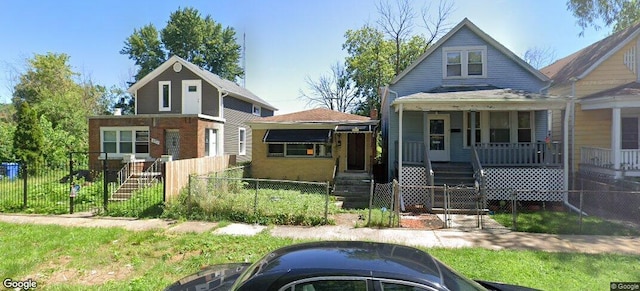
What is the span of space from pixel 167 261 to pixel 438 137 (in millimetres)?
12165

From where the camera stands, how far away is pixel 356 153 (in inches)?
704

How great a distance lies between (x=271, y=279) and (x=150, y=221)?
850 centimetres

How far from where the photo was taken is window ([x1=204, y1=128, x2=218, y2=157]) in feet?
64.1

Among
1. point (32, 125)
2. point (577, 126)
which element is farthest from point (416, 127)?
point (32, 125)

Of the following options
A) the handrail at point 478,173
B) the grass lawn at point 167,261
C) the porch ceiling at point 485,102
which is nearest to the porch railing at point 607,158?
the porch ceiling at point 485,102

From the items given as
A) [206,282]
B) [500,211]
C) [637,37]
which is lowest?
[500,211]

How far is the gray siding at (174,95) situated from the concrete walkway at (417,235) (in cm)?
1180

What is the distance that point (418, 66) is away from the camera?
15547 mm

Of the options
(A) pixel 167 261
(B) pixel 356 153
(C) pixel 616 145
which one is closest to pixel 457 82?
(B) pixel 356 153

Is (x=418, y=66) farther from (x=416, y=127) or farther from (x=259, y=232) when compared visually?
(x=259, y=232)

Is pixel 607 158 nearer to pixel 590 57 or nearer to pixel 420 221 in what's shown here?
pixel 590 57

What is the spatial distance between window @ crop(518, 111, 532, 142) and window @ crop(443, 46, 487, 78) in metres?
2.39

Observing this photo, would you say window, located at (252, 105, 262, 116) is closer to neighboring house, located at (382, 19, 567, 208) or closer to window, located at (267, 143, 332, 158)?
window, located at (267, 143, 332, 158)

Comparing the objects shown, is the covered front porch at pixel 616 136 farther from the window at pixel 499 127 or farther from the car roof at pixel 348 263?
the car roof at pixel 348 263
